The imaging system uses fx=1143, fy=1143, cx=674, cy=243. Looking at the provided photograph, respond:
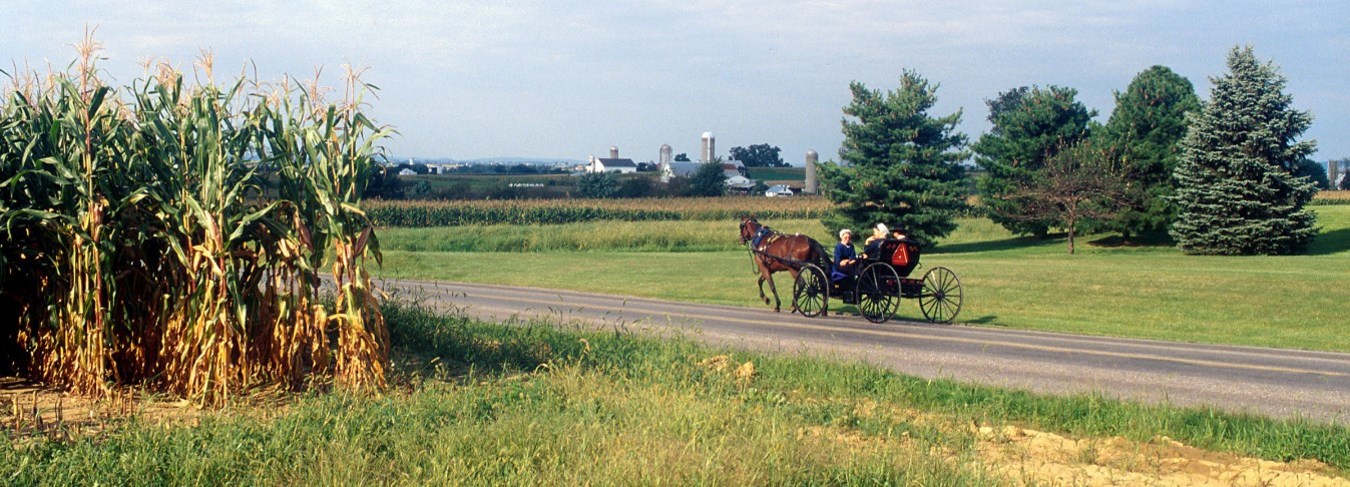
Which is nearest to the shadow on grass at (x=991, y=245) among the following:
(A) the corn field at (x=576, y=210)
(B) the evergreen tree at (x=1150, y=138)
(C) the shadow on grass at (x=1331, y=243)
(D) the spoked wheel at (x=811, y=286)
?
(B) the evergreen tree at (x=1150, y=138)

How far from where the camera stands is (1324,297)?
74.8 ft

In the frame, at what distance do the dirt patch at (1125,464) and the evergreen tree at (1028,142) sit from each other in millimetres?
44098

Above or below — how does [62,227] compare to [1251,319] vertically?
above

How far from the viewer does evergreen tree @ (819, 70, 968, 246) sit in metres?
46.3

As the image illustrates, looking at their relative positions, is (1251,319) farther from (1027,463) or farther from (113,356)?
(113,356)

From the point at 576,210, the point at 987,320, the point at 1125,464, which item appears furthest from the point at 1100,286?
the point at 576,210

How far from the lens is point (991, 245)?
5081 centimetres

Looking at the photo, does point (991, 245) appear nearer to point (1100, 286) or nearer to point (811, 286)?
point (1100, 286)

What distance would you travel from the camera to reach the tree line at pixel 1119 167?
4075cm

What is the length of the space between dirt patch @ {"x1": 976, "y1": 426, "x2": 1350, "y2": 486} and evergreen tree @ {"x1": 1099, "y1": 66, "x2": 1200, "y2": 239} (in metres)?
39.9

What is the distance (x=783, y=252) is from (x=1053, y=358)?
747cm

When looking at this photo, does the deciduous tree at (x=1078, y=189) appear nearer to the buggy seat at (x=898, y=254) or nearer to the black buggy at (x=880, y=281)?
the black buggy at (x=880, y=281)

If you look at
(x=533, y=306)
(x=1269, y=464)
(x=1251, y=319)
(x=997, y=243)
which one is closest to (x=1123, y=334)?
(x=1251, y=319)

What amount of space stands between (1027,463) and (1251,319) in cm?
1571
